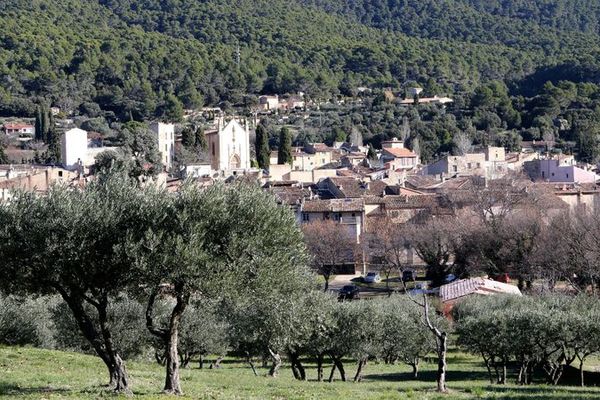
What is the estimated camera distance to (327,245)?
50.8 m

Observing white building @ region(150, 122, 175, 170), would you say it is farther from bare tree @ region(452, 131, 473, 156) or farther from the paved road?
the paved road

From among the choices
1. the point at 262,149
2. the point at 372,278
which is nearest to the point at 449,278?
the point at 372,278

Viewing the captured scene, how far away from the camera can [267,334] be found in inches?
1040

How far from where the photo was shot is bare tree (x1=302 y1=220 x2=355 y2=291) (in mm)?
50312

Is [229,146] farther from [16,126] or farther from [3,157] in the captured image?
[16,126]

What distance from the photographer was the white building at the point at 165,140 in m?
82.9

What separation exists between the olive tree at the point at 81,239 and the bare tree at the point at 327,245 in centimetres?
3234

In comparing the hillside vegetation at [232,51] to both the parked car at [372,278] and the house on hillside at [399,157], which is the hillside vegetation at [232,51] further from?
the parked car at [372,278]

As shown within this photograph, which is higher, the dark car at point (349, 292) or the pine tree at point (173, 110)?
the pine tree at point (173, 110)

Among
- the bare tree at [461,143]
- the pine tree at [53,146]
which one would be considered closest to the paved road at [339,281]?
the pine tree at [53,146]

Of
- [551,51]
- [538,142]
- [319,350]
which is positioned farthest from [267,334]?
[551,51]

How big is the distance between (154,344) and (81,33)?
432 ft

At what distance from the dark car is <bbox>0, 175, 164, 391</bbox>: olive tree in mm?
27824

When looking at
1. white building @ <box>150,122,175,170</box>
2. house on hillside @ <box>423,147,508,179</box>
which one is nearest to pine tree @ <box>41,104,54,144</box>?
white building @ <box>150,122,175,170</box>
